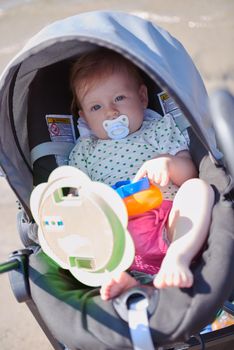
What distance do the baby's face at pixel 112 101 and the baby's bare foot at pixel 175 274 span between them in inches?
23.6

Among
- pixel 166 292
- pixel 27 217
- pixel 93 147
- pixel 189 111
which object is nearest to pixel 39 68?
pixel 93 147

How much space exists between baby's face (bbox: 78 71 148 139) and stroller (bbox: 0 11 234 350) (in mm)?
119

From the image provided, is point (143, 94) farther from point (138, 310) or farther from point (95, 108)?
point (138, 310)

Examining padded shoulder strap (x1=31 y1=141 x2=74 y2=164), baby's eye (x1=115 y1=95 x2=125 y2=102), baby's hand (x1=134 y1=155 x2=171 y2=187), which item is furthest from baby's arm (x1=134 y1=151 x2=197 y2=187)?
padded shoulder strap (x1=31 y1=141 x2=74 y2=164)

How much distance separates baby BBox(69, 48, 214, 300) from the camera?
4.71ft

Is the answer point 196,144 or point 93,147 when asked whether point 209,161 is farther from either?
point 93,147

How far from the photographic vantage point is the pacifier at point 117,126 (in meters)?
1.69

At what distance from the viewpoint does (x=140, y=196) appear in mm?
1317

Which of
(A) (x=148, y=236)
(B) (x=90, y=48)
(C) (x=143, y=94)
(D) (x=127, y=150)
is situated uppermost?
(B) (x=90, y=48)

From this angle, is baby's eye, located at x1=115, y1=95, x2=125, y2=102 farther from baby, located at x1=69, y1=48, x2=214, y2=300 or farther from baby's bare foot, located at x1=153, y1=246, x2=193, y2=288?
baby's bare foot, located at x1=153, y1=246, x2=193, y2=288

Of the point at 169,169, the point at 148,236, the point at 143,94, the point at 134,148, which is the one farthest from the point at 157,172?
the point at 143,94

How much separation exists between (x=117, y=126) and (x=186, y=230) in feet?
1.67

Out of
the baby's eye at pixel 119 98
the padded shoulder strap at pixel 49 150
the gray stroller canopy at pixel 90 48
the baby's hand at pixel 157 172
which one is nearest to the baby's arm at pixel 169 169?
the baby's hand at pixel 157 172

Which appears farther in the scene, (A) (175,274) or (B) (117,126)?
(B) (117,126)
